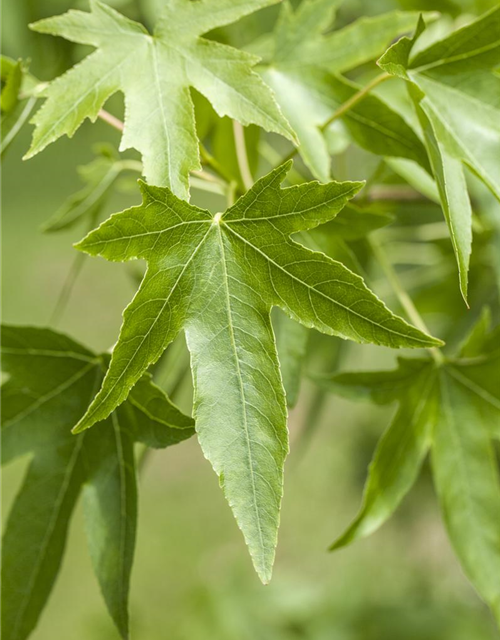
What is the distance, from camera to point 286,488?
9.40ft

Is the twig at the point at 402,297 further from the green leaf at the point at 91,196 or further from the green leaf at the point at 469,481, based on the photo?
the green leaf at the point at 91,196

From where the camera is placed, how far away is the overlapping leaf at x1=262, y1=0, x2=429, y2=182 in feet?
2.74

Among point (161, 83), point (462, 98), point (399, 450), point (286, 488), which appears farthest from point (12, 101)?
point (286, 488)

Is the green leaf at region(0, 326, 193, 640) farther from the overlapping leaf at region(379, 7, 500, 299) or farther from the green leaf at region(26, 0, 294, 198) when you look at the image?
the overlapping leaf at region(379, 7, 500, 299)

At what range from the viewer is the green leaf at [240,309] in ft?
1.90

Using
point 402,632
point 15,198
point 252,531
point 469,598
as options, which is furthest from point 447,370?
point 15,198

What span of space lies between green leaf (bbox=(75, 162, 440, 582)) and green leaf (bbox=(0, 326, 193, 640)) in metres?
0.15

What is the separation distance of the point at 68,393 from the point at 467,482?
489mm

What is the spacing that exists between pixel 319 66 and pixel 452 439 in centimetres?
50

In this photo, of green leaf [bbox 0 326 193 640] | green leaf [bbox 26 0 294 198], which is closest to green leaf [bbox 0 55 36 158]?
green leaf [bbox 26 0 294 198]

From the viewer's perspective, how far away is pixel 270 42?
3.28 ft

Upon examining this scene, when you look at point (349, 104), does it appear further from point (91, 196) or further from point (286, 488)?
point (286, 488)

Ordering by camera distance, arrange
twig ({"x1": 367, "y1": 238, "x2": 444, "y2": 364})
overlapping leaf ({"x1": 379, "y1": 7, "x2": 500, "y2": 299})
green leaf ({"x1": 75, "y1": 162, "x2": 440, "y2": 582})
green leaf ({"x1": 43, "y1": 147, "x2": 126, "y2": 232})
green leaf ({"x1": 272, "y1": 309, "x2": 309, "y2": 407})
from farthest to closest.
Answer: green leaf ({"x1": 43, "y1": 147, "x2": 126, "y2": 232}) < twig ({"x1": 367, "y1": 238, "x2": 444, "y2": 364}) < green leaf ({"x1": 272, "y1": 309, "x2": 309, "y2": 407}) < overlapping leaf ({"x1": 379, "y1": 7, "x2": 500, "y2": 299}) < green leaf ({"x1": 75, "y1": 162, "x2": 440, "y2": 582})

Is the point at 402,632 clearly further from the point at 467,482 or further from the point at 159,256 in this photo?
the point at 159,256
